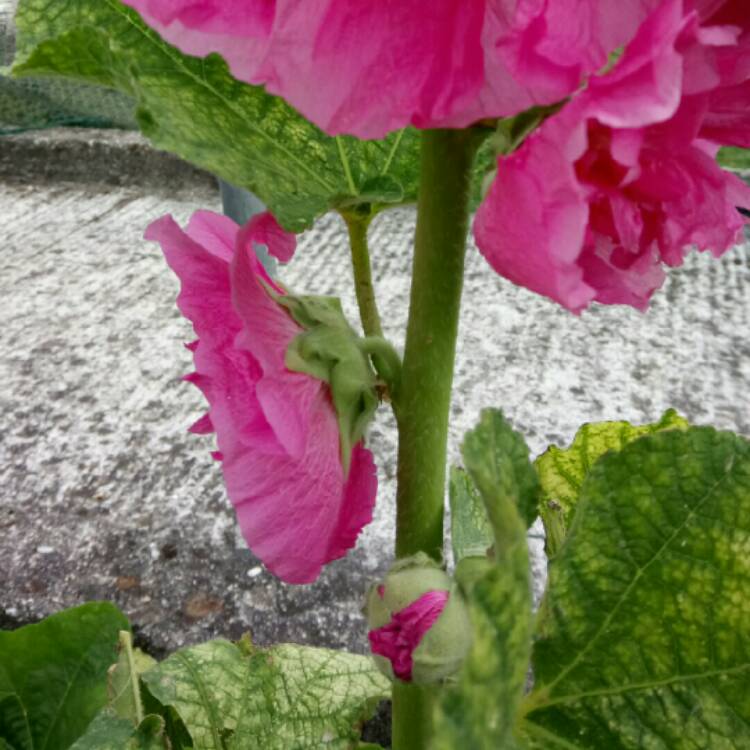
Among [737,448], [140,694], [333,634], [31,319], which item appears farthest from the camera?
[31,319]

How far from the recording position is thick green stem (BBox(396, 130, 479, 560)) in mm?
249

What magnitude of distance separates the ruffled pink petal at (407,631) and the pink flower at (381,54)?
0.47ft

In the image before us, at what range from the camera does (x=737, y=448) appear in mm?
287

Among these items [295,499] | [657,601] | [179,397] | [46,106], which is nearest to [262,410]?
[295,499]

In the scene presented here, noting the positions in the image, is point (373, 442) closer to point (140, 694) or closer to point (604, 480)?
point (140, 694)

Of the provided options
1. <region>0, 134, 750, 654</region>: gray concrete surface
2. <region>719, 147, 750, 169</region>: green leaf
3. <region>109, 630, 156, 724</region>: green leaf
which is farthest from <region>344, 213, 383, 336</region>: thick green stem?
<region>0, 134, 750, 654</region>: gray concrete surface

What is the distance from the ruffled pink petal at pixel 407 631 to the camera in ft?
0.92

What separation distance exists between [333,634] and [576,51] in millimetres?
623

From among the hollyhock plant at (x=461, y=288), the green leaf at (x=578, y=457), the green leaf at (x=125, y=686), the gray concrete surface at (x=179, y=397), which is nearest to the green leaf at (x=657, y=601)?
the hollyhock plant at (x=461, y=288)

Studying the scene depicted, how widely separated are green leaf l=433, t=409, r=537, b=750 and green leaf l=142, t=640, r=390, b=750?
225 mm

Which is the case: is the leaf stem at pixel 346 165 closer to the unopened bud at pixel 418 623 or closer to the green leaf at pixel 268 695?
the unopened bud at pixel 418 623

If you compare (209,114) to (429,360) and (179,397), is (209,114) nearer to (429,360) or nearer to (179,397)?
(429,360)

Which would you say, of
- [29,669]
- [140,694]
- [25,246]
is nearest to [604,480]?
[140,694]

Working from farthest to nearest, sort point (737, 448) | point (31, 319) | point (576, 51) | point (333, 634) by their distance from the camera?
point (31, 319)
point (333, 634)
point (737, 448)
point (576, 51)
